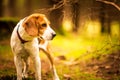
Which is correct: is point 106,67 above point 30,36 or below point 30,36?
below

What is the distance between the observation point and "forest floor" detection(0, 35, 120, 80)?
28.4 ft

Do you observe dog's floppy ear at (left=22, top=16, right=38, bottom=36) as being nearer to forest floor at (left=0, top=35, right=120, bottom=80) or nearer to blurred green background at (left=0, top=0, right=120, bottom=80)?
blurred green background at (left=0, top=0, right=120, bottom=80)

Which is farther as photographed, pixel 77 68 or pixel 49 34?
pixel 77 68

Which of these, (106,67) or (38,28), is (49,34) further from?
(106,67)

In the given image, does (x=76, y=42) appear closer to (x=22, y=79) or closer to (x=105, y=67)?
(x=105, y=67)

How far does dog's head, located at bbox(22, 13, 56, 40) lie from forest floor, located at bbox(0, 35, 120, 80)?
4.16 feet

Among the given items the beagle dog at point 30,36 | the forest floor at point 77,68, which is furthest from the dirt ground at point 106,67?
the beagle dog at point 30,36

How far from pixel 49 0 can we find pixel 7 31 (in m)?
3.88

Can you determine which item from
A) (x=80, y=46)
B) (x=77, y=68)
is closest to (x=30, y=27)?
(x=77, y=68)

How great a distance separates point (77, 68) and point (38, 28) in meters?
2.79

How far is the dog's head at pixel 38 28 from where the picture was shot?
7.11 metres

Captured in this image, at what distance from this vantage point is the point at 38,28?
722cm

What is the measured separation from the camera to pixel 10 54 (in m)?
10.9

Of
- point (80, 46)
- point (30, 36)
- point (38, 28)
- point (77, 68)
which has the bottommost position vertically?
point (80, 46)
